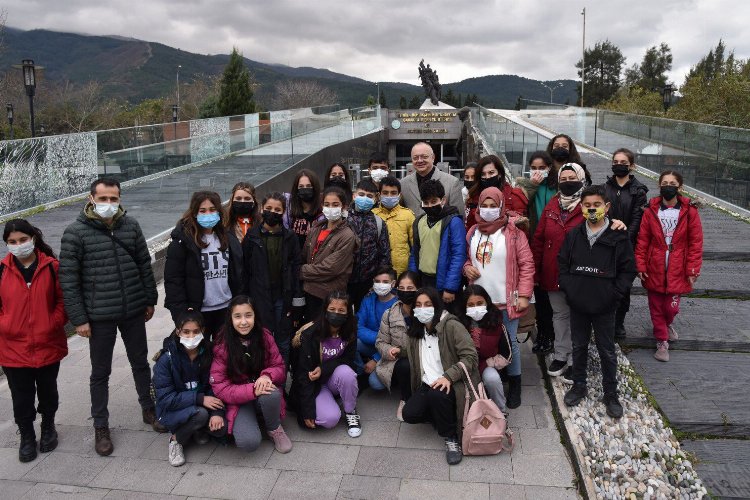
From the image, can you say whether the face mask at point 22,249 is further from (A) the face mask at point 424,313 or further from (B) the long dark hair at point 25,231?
(A) the face mask at point 424,313

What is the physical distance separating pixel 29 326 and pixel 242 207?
1744mm

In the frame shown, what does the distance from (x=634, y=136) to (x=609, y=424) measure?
39.8ft

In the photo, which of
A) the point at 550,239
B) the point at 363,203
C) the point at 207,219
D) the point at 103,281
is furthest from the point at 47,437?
the point at 550,239

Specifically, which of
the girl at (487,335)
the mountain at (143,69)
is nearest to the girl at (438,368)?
the girl at (487,335)

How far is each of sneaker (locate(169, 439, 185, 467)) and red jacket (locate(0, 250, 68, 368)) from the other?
1038 millimetres

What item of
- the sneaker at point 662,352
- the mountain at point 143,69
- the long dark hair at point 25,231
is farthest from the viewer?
the mountain at point 143,69

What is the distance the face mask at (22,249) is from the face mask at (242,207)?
4.81ft

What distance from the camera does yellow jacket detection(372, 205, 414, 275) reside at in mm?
5062

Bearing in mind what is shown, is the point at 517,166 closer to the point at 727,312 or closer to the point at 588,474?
the point at 727,312

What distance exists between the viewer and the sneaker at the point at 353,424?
4152 millimetres

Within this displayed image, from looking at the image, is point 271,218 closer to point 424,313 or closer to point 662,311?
point 424,313

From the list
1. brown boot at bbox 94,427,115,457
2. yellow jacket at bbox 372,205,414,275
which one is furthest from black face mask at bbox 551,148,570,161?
brown boot at bbox 94,427,115,457

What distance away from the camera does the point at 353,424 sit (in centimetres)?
421

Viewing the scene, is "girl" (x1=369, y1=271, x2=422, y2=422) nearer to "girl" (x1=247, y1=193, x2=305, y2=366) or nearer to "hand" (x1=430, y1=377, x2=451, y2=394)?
"hand" (x1=430, y1=377, x2=451, y2=394)
